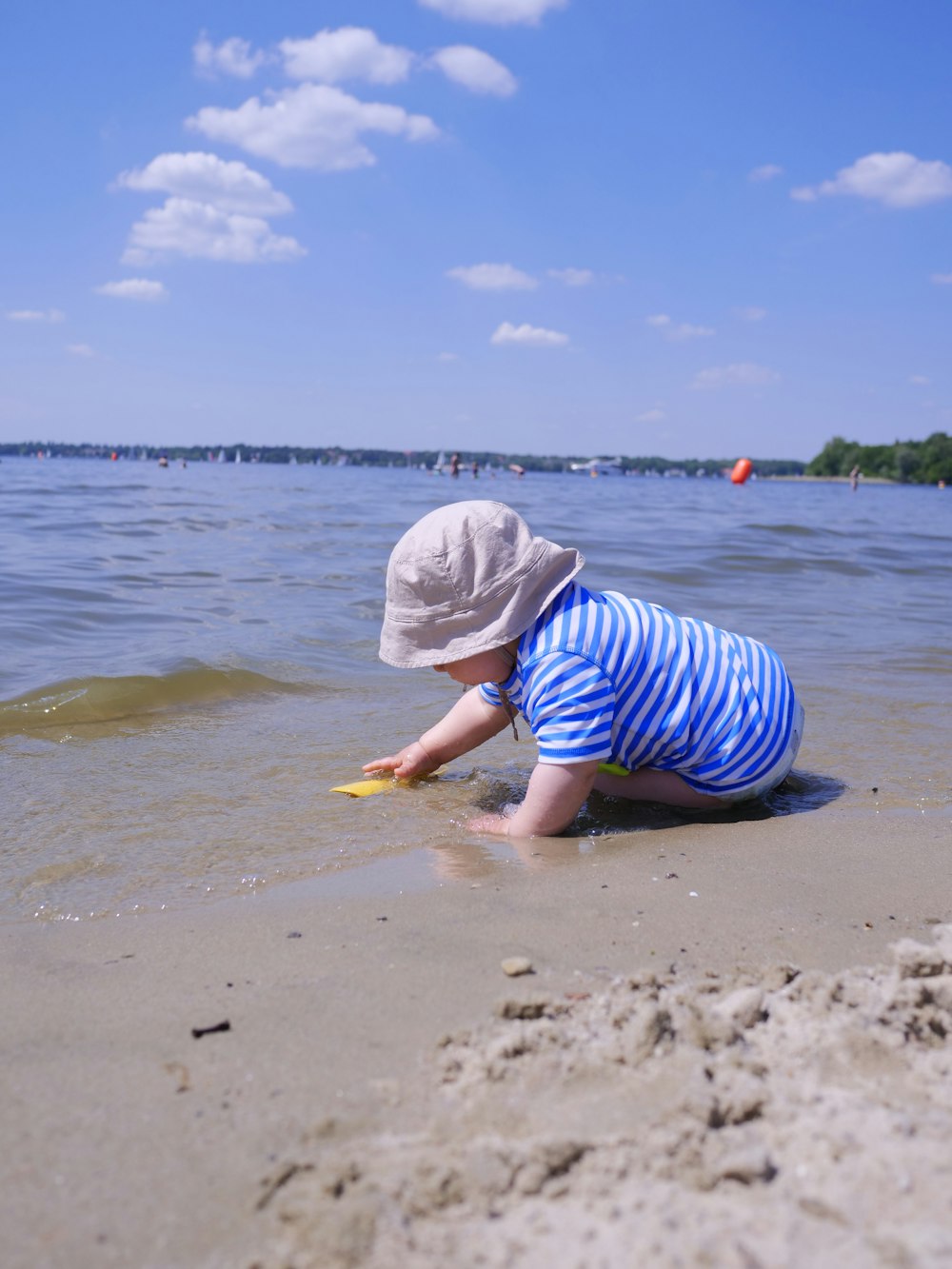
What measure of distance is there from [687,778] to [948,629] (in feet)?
15.9

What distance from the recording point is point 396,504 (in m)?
20.9

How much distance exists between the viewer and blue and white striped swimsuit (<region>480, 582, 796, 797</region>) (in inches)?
103

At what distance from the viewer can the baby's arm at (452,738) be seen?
128 inches

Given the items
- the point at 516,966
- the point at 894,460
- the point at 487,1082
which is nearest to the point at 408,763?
the point at 516,966

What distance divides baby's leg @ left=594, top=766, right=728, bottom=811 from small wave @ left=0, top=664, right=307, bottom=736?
2225 millimetres

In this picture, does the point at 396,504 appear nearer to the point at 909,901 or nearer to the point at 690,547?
the point at 690,547

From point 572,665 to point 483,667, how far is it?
285 mm

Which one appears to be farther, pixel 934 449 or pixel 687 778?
pixel 934 449

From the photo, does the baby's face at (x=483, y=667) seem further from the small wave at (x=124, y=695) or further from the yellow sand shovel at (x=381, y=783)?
the small wave at (x=124, y=695)

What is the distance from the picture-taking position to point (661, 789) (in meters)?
3.01

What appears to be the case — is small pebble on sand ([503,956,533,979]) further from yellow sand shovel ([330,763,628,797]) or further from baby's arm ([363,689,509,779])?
baby's arm ([363,689,509,779])

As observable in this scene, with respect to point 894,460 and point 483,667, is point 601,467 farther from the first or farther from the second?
point 483,667

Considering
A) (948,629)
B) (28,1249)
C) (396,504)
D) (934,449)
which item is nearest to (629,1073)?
(28,1249)

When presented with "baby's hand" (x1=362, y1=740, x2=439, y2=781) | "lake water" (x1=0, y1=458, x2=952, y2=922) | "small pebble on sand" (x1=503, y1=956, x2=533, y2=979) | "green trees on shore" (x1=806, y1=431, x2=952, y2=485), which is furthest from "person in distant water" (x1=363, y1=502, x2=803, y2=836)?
"green trees on shore" (x1=806, y1=431, x2=952, y2=485)
